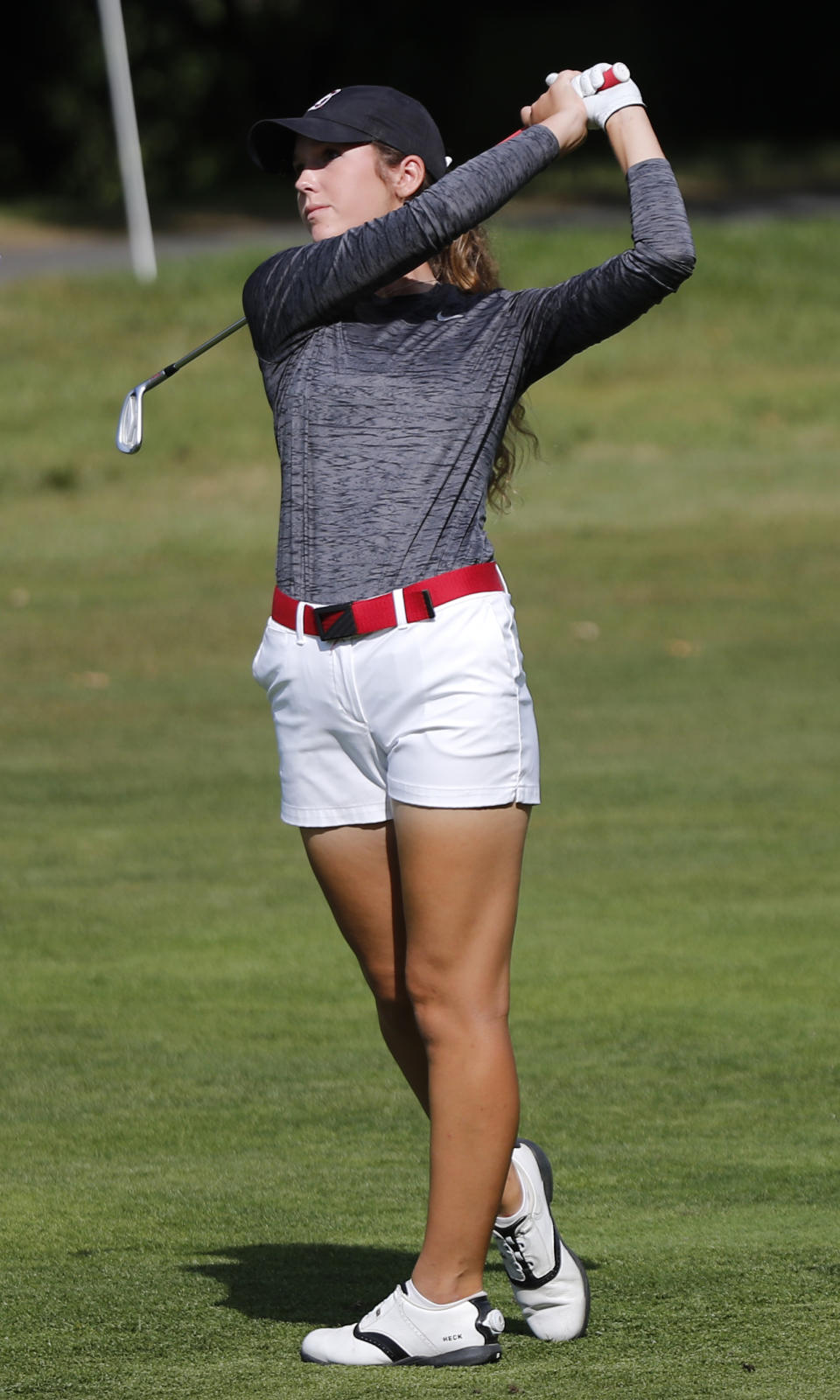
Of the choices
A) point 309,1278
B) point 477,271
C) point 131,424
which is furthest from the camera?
point 131,424

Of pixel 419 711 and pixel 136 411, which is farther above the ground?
pixel 136 411

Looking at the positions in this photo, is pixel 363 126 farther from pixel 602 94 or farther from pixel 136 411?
pixel 136 411

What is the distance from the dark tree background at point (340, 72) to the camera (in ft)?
117

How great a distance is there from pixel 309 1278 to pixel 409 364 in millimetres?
1631

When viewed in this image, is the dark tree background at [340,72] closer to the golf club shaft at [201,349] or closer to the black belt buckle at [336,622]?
the golf club shaft at [201,349]

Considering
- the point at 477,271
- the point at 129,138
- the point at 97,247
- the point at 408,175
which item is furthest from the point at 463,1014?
Answer: the point at 97,247

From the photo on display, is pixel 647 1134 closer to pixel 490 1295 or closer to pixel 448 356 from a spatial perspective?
pixel 490 1295

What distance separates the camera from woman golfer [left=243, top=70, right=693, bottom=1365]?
3264mm

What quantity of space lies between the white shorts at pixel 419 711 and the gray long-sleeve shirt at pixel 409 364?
0.09 meters

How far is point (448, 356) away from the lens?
333 cm

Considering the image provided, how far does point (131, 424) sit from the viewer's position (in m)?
4.02

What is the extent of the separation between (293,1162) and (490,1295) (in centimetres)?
89

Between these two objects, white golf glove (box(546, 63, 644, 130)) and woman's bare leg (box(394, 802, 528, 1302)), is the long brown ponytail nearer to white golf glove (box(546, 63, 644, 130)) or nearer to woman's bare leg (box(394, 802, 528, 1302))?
white golf glove (box(546, 63, 644, 130))

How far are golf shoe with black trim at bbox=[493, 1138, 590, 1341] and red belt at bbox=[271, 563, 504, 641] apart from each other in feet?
2.97
